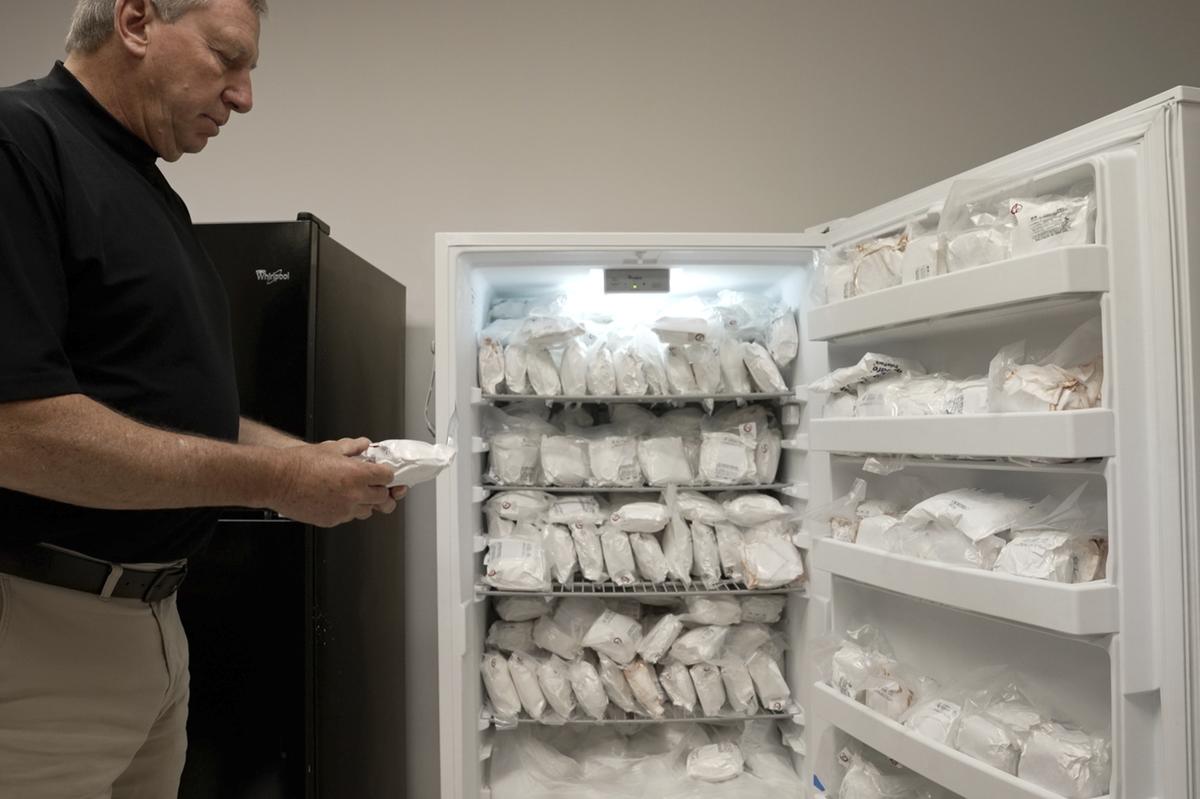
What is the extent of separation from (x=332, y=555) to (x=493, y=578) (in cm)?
39

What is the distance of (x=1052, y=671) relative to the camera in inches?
46.8

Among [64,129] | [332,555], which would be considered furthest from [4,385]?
[332,555]

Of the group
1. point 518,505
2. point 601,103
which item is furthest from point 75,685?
point 601,103

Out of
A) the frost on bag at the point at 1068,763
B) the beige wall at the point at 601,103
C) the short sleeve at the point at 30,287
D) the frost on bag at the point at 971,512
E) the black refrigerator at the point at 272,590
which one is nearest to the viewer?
the short sleeve at the point at 30,287

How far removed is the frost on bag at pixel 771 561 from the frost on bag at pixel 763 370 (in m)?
0.38

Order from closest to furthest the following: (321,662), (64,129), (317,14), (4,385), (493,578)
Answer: (4,385)
(64,129)
(321,662)
(493,578)
(317,14)

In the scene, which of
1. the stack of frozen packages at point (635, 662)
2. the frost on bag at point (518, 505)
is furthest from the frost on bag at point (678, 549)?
the frost on bag at point (518, 505)

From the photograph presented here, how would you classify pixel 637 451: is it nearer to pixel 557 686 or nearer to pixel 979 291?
pixel 557 686

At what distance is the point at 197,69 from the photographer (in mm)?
1052

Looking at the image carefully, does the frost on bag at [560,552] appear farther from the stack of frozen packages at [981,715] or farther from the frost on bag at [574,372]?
the stack of frozen packages at [981,715]

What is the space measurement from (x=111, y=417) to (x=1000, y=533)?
1.35 m

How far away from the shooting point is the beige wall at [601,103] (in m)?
2.33

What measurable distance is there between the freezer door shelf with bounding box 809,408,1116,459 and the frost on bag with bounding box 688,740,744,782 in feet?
3.15

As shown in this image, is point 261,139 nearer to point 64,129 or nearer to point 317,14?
point 317,14
